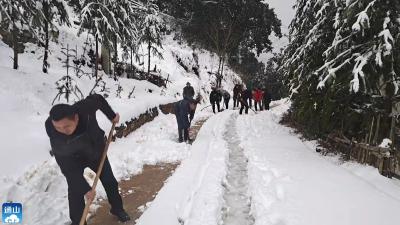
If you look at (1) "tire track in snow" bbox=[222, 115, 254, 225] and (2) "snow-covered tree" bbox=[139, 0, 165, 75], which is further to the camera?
(2) "snow-covered tree" bbox=[139, 0, 165, 75]

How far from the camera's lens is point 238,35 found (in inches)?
1607

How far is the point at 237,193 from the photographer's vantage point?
6680 mm

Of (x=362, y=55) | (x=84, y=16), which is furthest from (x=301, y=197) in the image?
(x=84, y=16)

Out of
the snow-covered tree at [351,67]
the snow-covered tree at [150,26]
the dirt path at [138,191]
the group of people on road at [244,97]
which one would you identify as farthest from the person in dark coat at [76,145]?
the snow-covered tree at [150,26]

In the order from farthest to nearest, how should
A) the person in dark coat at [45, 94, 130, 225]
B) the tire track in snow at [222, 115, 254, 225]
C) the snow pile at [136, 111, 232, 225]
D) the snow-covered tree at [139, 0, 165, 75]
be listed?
1. the snow-covered tree at [139, 0, 165, 75]
2. the tire track in snow at [222, 115, 254, 225]
3. the snow pile at [136, 111, 232, 225]
4. the person in dark coat at [45, 94, 130, 225]

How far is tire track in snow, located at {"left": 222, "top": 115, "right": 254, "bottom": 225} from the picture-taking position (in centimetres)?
558

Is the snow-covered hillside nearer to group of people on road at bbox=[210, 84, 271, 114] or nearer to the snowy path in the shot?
the snowy path

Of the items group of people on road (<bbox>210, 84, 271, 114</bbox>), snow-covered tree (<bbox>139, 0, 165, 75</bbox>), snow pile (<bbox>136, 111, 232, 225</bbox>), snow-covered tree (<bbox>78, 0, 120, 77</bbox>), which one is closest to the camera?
snow pile (<bbox>136, 111, 232, 225</bbox>)

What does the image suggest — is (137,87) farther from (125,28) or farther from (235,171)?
(235,171)

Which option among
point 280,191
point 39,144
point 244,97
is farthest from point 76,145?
point 244,97

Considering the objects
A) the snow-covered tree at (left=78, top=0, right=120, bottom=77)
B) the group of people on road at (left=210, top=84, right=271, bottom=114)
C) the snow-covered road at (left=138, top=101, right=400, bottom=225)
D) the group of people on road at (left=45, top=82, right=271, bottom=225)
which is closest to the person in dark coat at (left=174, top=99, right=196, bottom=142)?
the snow-covered road at (left=138, top=101, right=400, bottom=225)

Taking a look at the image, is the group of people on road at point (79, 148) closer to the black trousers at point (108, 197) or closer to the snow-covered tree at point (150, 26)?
the black trousers at point (108, 197)

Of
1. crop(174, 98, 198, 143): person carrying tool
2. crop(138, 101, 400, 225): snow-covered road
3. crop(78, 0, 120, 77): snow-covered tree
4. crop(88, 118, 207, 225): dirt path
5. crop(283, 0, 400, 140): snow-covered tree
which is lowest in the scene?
crop(88, 118, 207, 225): dirt path

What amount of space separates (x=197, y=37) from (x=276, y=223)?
129 ft
